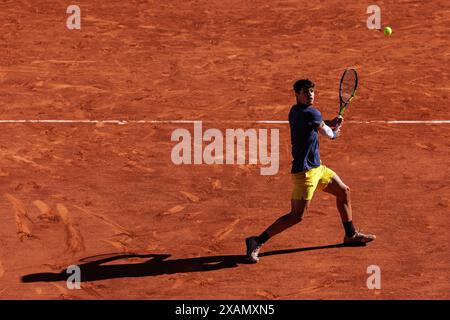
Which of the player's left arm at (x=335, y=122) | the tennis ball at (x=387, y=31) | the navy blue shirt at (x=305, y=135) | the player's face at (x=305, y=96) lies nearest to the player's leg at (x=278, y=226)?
the navy blue shirt at (x=305, y=135)

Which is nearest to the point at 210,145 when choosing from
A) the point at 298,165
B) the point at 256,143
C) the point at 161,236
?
the point at 256,143

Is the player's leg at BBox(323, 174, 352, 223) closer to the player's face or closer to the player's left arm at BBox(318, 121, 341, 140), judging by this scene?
the player's left arm at BBox(318, 121, 341, 140)

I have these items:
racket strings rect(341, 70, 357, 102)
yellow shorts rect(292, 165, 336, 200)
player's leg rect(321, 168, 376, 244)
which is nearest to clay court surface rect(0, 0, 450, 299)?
player's leg rect(321, 168, 376, 244)

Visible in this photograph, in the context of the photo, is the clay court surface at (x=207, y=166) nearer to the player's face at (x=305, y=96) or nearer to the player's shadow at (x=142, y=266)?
the player's shadow at (x=142, y=266)

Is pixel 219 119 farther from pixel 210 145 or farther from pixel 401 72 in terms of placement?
pixel 401 72

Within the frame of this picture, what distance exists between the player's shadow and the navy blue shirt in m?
1.27

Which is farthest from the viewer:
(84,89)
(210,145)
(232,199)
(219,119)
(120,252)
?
(84,89)

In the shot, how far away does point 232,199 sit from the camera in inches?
469

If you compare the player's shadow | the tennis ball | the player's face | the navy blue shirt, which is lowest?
the player's shadow

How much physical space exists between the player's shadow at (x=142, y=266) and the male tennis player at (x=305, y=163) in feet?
1.18

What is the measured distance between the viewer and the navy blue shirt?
385 inches

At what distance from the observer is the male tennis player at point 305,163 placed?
9797 millimetres

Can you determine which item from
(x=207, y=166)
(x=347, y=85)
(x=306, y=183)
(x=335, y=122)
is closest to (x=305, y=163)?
(x=306, y=183)

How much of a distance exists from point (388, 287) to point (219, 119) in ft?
18.4
